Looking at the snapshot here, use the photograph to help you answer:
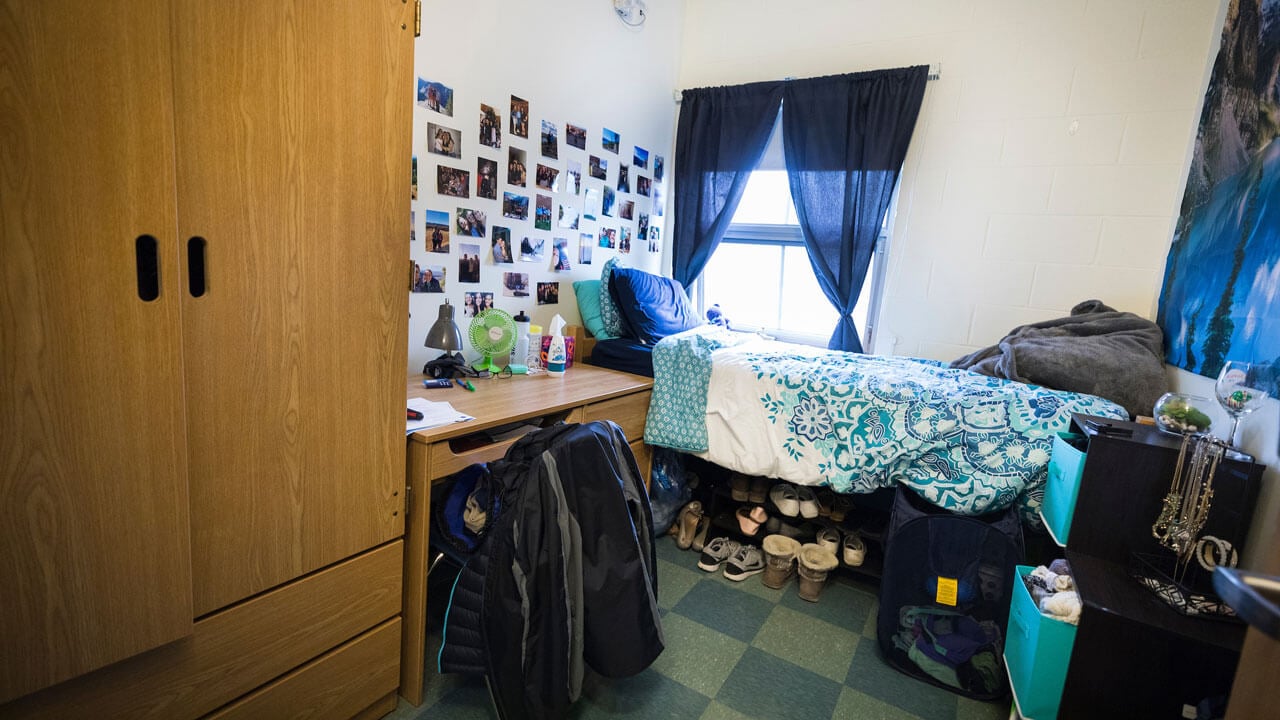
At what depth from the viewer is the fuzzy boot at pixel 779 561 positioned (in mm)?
2197

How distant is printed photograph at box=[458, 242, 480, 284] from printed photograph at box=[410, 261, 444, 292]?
0.10 metres

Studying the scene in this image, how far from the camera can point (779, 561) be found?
2197 millimetres

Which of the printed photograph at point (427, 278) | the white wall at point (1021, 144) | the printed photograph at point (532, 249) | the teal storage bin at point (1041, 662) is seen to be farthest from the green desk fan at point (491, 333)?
the white wall at point (1021, 144)

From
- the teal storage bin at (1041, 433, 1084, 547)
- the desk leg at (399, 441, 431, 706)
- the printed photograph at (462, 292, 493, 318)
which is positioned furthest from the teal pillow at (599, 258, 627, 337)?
the teal storage bin at (1041, 433, 1084, 547)

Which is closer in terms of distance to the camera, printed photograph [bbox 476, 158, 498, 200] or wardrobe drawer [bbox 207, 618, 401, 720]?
wardrobe drawer [bbox 207, 618, 401, 720]

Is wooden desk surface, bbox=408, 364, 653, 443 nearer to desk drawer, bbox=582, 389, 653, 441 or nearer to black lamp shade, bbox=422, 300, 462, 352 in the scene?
desk drawer, bbox=582, 389, 653, 441

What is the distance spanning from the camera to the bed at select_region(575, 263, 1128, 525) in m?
1.81

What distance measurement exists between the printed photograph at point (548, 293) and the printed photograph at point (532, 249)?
0.13 m

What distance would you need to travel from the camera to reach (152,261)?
92 cm

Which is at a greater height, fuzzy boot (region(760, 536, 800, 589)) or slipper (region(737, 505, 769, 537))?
slipper (region(737, 505, 769, 537))

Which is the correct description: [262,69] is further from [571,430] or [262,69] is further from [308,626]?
[308,626]

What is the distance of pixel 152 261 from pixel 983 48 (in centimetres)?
328

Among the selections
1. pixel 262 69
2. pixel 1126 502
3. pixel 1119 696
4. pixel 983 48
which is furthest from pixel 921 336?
pixel 262 69

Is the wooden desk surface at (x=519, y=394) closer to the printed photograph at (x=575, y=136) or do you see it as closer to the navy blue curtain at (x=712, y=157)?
the printed photograph at (x=575, y=136)
